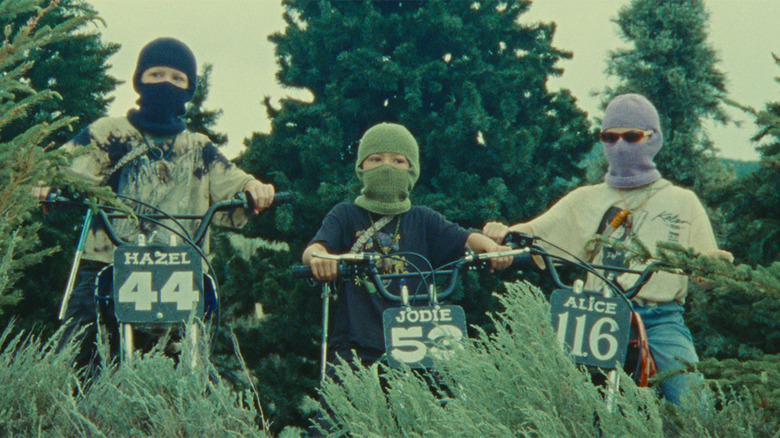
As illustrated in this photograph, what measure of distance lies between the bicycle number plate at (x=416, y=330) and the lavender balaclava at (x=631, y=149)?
164 cm

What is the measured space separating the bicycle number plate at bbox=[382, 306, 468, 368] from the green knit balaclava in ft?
3.55

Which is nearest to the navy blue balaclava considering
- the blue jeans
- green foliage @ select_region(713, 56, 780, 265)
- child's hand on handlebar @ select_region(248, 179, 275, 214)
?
child's hand on handlebar @ select_region(248, 179, 275, 214)

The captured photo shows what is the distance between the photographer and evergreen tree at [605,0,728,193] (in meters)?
9.79

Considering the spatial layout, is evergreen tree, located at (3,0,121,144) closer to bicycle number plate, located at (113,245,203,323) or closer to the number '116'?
bicycle number plate, located at (113,245,203,323)

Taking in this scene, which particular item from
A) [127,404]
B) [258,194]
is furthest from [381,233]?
[127,404]

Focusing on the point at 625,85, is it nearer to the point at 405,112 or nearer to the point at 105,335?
the point at 405,112

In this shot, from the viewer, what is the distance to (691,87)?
9.98 metres

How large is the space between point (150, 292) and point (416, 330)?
124 centimetres

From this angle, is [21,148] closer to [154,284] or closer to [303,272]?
[154,284]

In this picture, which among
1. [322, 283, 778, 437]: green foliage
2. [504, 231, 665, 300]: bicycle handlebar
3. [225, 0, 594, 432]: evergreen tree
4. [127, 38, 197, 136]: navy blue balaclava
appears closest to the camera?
[322, 283, 778, 437]: green foliage

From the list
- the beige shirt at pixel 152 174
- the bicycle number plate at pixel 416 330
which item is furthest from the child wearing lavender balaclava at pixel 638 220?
the beige shirt at pixel 152 174

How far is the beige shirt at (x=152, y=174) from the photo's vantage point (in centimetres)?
536

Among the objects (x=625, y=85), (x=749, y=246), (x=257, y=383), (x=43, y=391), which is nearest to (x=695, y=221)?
(x=749, y=246)

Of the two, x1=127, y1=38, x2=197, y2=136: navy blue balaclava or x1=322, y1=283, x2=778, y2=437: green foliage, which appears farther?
x1=127, y1=38, x2=197, y2=136: navy blue balaclava
